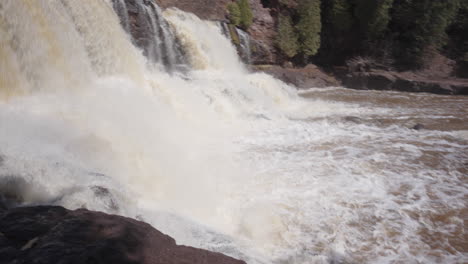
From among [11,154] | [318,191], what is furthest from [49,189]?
[318,191]

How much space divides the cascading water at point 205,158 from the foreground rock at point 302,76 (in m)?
4.83

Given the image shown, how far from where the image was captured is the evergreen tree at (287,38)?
14742 mm

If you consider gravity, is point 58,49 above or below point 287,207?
above

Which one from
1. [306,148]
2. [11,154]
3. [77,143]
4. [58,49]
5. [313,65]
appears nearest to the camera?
[11,154]

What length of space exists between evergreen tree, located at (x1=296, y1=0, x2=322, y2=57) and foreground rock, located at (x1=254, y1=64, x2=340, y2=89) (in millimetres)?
1017

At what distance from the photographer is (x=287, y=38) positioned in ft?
48.9

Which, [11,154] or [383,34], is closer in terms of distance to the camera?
[11,154]

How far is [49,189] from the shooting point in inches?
116

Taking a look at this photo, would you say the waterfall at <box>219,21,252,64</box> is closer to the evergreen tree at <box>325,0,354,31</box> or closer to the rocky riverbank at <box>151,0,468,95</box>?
the rocky riverbank at <box>151,0,468,95</box>

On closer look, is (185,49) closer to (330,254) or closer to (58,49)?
(58,49)

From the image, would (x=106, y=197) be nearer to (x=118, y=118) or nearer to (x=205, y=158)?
(x=118, y=118)

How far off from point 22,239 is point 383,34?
18.0 metres

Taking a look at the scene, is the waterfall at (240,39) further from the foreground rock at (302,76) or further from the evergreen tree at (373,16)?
the evergreen tree at (373,16)

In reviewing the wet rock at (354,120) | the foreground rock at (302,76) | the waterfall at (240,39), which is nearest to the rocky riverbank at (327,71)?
the foreground rock at (302,76)
